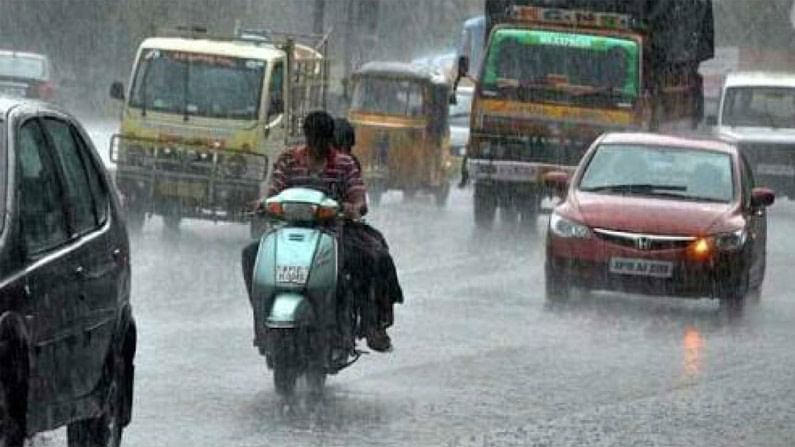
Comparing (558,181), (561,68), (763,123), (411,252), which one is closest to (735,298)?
(558,181)

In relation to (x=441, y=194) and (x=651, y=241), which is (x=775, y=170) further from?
(x=651, y=241)

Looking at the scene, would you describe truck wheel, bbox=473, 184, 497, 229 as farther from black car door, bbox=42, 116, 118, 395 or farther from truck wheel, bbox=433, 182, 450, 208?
black car door, bbox=42, 116, 118, 395

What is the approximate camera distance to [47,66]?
167ft

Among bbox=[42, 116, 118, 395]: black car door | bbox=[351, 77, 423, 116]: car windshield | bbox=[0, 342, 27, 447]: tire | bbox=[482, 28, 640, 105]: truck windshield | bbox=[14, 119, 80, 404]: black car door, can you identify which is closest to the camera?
bbox=[0, 342, 27, 447]: tire

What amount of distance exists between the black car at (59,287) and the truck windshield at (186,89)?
55.8ft

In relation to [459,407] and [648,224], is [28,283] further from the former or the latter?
[648,224]

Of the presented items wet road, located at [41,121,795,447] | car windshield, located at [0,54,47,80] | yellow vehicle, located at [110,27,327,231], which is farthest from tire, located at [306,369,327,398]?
car windshield, located at [0,54,47,80]

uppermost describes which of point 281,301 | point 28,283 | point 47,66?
point 28,283

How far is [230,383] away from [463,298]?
6.63 m

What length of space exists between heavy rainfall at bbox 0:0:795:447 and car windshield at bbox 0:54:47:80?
11.7m

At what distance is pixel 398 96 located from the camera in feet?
125

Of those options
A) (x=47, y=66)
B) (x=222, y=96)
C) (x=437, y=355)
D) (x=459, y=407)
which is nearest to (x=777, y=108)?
(x=222, y=96)

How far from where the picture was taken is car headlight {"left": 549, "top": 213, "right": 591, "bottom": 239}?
768 inches

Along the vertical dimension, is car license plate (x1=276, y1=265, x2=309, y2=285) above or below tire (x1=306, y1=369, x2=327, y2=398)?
above
